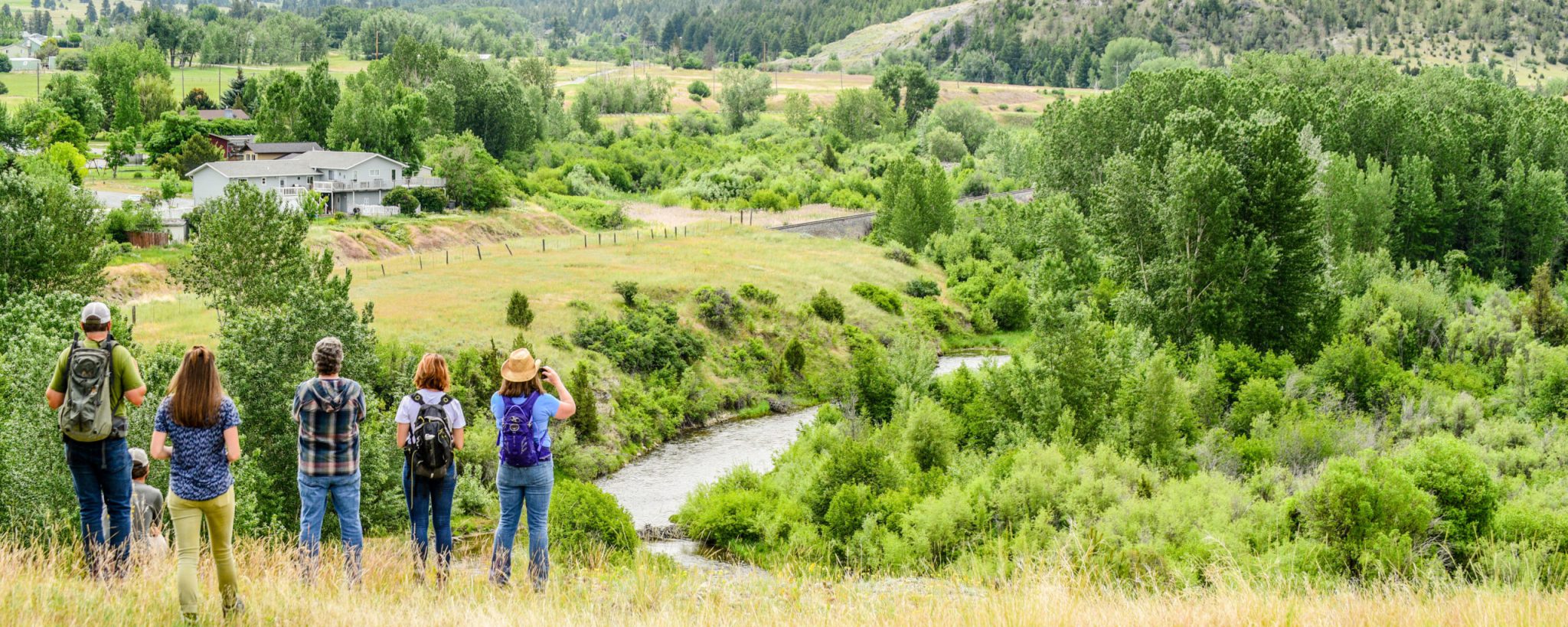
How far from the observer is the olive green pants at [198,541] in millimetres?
9945

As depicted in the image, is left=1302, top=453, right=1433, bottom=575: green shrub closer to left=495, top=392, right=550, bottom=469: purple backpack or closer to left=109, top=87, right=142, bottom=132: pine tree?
left=495, top=392, right=550, bottom=469: purple backpack

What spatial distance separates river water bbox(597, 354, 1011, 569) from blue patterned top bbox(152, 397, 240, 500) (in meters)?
18.6

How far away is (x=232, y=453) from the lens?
10484mm

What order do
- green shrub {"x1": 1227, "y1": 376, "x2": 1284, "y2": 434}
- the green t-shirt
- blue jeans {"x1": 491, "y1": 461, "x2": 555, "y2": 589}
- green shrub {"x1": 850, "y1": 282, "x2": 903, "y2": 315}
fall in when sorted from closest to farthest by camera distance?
the green t-shirt, blue jeans {"x1": 491, "y1": 461, "x2": 555, "y2": 589}, green shrub {"x1": 1227, "y1": 376, "x2": 1284, "y2": 434}, green shrub {"x1": 850, "y1": 282, "x2": 903, "y2": 315}

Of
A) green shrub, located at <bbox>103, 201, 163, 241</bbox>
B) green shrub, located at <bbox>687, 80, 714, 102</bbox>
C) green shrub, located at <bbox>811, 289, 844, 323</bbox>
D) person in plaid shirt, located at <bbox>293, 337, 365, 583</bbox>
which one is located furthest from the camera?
green shrub, located at <bbox>687, 80, 714, 102</bbox>

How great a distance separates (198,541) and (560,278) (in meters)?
46.9

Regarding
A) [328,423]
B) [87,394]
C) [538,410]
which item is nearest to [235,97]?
[87,394]

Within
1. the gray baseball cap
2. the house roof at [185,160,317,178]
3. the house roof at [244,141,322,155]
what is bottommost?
the house roof at [185,160,317,178]

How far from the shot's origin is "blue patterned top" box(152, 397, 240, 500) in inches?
409

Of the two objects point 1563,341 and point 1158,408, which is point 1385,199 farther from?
point 1158,408

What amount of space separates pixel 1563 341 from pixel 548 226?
192 feet

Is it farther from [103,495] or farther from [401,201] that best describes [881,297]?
[103,495]

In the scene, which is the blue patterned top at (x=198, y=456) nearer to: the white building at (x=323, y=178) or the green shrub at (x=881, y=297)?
the green shrub at (x=881, y=297)

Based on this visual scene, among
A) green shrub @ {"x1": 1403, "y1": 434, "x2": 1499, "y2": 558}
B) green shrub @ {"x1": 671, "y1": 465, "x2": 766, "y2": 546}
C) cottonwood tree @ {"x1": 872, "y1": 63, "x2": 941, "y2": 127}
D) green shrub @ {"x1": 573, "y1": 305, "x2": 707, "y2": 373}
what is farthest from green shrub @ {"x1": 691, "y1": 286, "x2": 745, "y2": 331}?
cottonwood tree @ {"x1": 872, "y1": 63, "x2": 941, "y2": 127}
